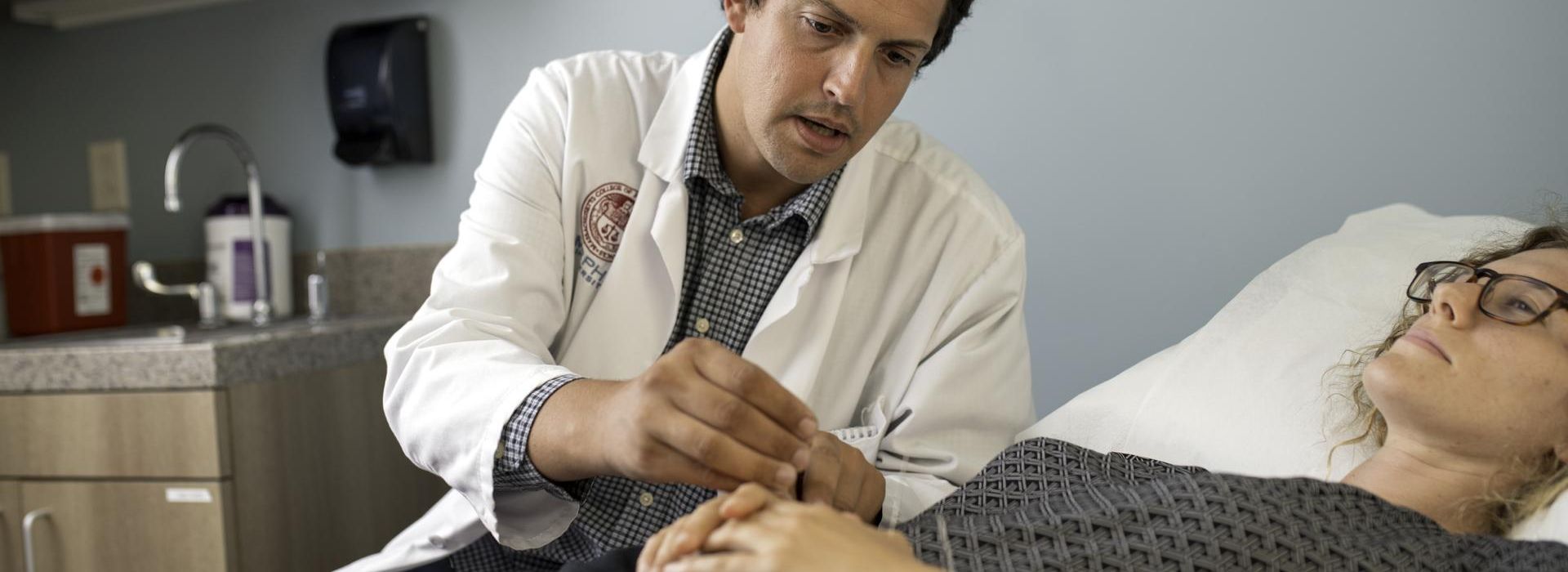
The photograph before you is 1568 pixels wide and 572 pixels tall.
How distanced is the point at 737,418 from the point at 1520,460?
74cm

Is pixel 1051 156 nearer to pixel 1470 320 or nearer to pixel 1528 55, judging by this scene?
pixel 1528 55

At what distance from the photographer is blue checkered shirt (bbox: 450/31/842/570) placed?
1.27 meters

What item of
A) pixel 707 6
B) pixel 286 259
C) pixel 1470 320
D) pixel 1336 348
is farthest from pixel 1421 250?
pixel 286 259

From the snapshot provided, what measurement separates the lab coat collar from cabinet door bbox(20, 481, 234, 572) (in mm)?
912

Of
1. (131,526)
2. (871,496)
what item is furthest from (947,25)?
(131,526)

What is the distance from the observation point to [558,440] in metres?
0.96

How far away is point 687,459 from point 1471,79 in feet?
3.84

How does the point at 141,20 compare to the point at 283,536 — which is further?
the point at 141,20

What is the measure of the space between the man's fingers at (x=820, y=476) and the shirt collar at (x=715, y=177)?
39cm

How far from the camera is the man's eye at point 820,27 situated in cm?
116

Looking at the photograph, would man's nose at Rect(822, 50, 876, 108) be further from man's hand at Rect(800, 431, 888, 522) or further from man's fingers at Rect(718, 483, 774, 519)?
man's fingers at Rect(718, 483, 774, 519)

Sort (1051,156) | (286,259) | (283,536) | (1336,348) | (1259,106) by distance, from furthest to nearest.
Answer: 1. (286,259)
2. (283,536)
3. (1051,156)
4. (1259,106)
5. (1336,348)

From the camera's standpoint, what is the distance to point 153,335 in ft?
7.13

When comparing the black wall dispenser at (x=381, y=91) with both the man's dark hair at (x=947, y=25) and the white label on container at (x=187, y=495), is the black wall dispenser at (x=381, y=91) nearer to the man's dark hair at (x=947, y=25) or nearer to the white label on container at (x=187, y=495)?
the white label on container at (x=187, y=495)
